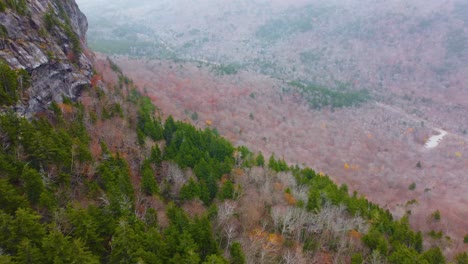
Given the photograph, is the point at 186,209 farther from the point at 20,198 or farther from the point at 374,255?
the point at 374,255

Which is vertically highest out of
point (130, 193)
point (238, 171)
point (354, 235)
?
point (130, 193)

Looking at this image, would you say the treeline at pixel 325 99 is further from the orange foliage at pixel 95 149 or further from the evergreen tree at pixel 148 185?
the evergreen tree at pixel 148 185

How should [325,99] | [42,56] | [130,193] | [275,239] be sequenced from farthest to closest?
1. [325,99]
2. [42,56]
3. [275,239]
4. [130,193]

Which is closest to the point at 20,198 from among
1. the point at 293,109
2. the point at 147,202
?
the point at 147,202

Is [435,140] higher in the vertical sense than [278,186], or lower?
lower

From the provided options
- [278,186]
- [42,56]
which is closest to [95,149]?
[42,56]

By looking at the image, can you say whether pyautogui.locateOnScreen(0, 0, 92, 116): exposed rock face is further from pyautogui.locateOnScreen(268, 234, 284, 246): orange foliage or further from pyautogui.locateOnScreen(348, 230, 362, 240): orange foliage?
pyautogui.locateOnScreen(348, 230, 362, 240): orange foliage

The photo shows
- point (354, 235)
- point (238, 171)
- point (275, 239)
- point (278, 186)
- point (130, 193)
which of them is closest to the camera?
point (130, 193)

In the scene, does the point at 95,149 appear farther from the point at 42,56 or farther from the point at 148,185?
the point at 42,56
